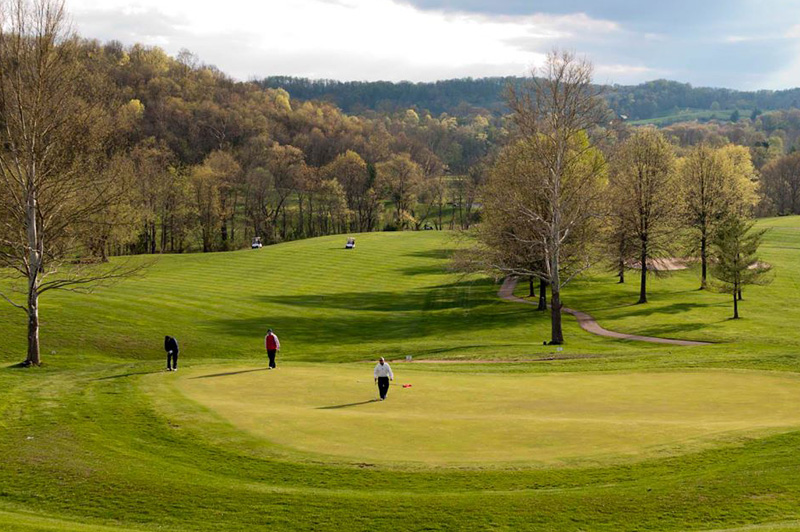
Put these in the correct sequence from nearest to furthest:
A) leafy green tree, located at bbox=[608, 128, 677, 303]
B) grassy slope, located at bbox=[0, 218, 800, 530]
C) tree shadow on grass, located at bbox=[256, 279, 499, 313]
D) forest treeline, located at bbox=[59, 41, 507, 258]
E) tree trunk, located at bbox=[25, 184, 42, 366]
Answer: grassy slope, located at bbox=[0, 218, 800, 530], tree trunk, located at bbox=[25, 184, 42, 366], leafy green tree, located at bbox=[608, 128, 677, 303], tree shadow on grass, located at bbox=[256, 279, 499, 313], forest treeline, located at bbox=[59, 41, 507, 258]

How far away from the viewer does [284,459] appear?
65.2ft

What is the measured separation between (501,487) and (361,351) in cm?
2942

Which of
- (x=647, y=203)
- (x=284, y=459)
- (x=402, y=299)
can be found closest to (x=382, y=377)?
(x=284, y=459)

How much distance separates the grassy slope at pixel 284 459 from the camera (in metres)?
16.4

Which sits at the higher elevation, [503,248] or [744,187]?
[744,187]

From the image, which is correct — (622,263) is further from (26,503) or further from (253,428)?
(26,503)

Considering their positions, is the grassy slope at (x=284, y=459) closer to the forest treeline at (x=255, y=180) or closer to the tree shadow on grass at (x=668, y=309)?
the tree shadow on grass at (x=668, y=309)

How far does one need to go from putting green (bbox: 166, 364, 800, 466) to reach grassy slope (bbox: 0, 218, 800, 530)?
106 cm

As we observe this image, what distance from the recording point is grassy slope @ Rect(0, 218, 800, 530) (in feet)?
53.7

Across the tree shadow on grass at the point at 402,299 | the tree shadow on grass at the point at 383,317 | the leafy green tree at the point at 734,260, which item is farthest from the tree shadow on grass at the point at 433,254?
the leafy green tree at the point at 734,260

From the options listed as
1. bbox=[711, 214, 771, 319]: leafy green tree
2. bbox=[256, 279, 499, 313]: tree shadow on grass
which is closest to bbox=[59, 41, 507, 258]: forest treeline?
bbox=[256, 279, 499, 313]: tree shadow on grass

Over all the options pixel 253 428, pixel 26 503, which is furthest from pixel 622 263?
pixel 26 503

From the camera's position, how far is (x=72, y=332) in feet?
161

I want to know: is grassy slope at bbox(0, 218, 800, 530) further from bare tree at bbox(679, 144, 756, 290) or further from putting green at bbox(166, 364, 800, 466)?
bare tree at bbox(679, 144, 756, 290)
